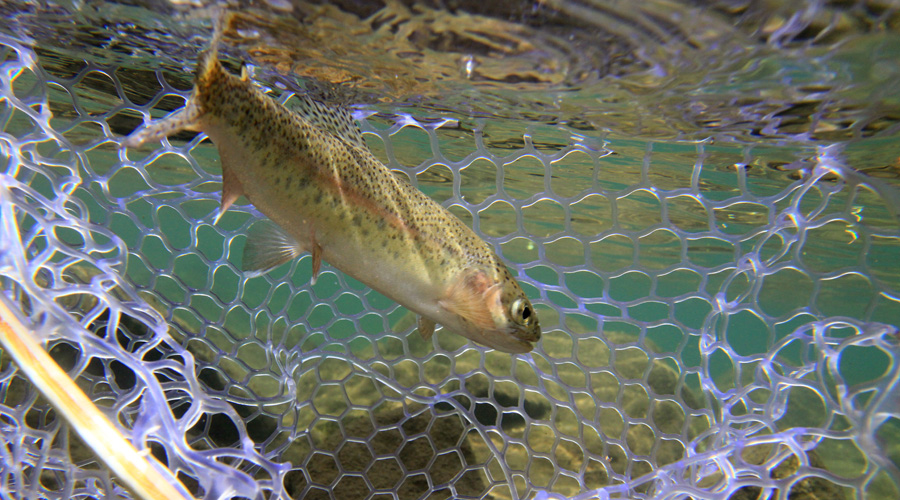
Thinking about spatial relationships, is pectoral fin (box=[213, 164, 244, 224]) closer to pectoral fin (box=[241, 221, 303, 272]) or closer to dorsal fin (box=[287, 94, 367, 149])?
pectoral fin (box=[241, 221, 303, 272])

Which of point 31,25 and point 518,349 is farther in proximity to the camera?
point 31,25

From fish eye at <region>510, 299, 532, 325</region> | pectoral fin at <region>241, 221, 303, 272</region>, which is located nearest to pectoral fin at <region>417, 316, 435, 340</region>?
fish eye at <region>510, 299, 532, 325</region>

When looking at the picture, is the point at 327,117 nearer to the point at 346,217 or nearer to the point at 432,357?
the point at 346,217

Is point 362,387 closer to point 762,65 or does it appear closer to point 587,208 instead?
point 762,65

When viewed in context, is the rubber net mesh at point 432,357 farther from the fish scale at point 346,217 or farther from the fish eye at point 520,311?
the fish eye at point 520,311

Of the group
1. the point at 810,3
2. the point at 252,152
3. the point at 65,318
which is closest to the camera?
the point at 65,318

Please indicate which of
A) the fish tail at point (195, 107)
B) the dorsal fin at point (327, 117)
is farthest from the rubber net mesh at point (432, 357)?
the dorsal fin at point (327, 117)

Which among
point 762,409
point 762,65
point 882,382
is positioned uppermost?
point 762,65

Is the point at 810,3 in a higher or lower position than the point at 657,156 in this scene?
higher

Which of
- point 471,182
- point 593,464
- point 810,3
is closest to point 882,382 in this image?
point 810,3
